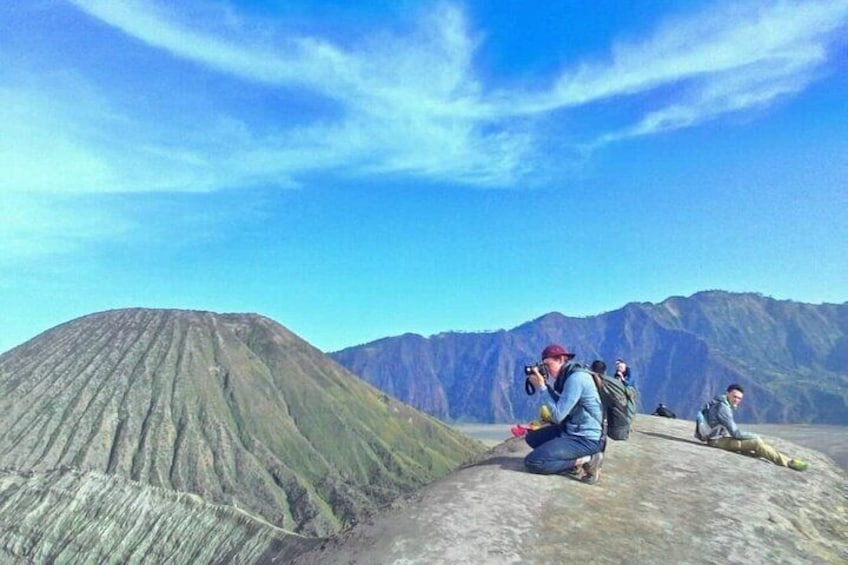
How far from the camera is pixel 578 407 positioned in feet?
41.3

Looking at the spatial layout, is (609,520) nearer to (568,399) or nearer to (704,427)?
(568,399)

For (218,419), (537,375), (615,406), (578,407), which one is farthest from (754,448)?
(218,419)

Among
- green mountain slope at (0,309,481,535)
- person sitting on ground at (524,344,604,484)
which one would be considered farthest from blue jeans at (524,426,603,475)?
green mountain slope at (0,309,481,535)

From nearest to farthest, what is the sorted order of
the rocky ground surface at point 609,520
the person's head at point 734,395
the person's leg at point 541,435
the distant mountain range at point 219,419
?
1. the rocky ground surface at point 609,520
2. the person's leg at point 541,435
3. the person's head at point 734,395
4. the distant mountain range at point 219,419

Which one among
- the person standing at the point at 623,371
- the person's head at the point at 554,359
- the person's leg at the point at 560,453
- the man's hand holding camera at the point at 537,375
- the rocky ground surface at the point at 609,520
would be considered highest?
the person standing at the point at 623,371

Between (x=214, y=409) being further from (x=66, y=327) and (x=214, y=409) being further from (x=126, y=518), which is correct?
(x=126, y=518)

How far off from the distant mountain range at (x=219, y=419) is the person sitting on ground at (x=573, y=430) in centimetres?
8000

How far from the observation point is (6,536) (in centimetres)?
2612

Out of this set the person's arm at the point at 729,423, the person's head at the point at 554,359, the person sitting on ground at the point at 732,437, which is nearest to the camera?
the person's head at the point at 554,359

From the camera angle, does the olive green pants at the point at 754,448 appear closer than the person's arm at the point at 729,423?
Yes

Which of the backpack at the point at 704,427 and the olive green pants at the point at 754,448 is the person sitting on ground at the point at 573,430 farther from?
the backpack at the point at 704,427

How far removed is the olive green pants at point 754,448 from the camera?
16.3 meters

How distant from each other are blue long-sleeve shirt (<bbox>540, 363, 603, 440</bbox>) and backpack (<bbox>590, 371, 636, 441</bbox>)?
211 centimetres

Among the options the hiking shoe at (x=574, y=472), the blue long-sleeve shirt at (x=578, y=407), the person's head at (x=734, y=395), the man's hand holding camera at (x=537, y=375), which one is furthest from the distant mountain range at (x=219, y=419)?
the blue long-sleeve shirt at (x=578, y=407)
